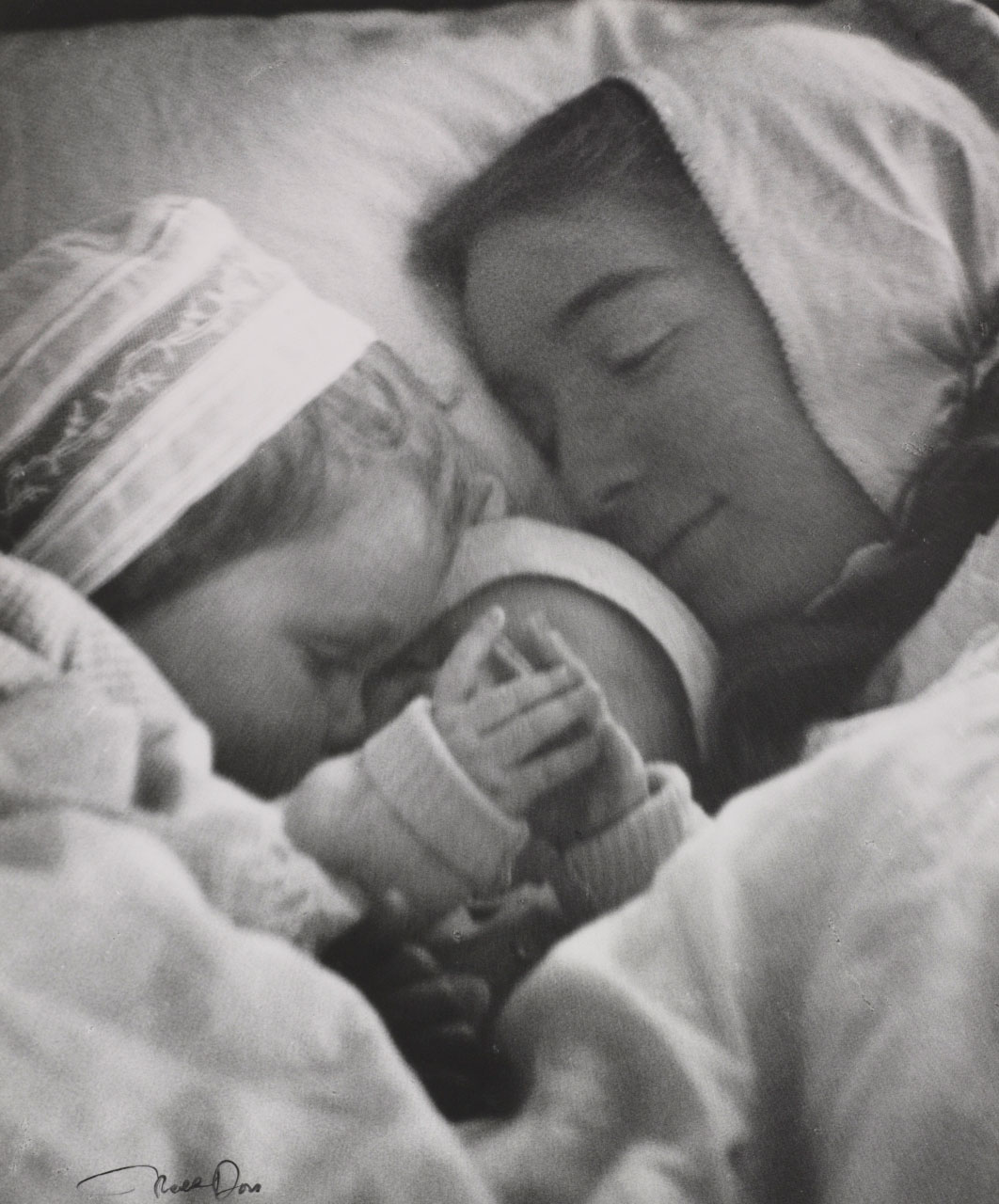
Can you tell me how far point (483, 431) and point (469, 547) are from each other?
8 cm

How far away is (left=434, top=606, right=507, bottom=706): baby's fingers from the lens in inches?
25.0

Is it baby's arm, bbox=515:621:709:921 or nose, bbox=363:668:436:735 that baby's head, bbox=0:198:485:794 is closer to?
nose, bbox=363:668:436:735

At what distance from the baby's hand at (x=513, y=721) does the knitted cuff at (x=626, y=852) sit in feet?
0.12

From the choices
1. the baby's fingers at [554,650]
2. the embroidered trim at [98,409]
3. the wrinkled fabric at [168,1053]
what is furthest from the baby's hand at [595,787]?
the embroidered trim at [98,409]

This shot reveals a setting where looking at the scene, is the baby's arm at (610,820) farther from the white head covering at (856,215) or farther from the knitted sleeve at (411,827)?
the white head covering at (856,215)

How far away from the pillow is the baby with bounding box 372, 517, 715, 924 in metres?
0.04

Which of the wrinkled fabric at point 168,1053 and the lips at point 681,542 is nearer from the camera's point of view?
the wrinkled fabric at point 168,1053

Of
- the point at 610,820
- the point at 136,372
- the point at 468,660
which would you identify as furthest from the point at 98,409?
the point at 610,820

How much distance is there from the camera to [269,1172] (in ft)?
→ 1.77

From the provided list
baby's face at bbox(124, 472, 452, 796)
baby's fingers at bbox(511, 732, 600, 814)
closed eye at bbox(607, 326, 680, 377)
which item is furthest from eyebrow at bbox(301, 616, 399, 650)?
closed eye at bbox(607, 326, 680, 377)

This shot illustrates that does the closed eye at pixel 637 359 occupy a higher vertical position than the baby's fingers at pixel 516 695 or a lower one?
higher

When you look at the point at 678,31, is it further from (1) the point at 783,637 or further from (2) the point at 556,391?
(1) the point at 783,637

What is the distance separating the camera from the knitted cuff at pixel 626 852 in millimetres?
609
